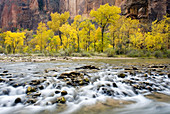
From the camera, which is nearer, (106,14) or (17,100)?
(17,100)

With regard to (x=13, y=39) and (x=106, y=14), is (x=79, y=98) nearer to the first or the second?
(x=106, y=14)

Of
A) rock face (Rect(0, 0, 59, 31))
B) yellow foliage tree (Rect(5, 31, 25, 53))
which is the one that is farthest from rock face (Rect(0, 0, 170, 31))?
yellow foliage tree (Rect(5, 31, 25, 53))

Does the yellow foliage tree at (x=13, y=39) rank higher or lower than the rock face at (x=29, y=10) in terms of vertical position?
lower

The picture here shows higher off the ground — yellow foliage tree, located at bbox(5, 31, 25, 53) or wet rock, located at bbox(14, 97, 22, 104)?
yellow foliage tree, located at bbox(5, 31, 25, 53)

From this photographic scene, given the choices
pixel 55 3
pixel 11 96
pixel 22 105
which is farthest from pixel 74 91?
pixel 55 3

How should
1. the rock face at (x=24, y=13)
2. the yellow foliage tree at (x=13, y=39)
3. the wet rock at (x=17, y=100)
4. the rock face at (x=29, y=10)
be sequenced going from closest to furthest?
1. the wet rock at (x=17, y=100)
2. the yellow foliage tree at (x=13, y=39)
3. the rock face at (x=29, y=10)
4. the rock face at (x=24, y=13)

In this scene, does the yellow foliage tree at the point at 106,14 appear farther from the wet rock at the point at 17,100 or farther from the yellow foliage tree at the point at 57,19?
the wet rock at the point at 17,100

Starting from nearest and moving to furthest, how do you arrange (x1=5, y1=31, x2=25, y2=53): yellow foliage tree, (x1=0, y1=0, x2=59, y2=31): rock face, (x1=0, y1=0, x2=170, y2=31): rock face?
(x1=5, y1=31, x2=25, y2=53): yellow foliage tree, (x1=0, y1=0, x2=170, y2=31): rock face, (x1=0, y1=0, x2=59, y2=31): rock face

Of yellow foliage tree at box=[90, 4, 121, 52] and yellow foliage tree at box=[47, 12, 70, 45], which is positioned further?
yellow foliage tree at box=[47, 12, 70, 45]

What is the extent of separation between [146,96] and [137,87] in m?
0.52

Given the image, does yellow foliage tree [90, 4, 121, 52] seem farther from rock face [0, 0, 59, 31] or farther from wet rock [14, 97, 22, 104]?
rock face [0, 0, 59, 31]

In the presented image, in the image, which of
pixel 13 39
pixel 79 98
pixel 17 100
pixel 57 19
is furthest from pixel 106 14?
pixel 13 39

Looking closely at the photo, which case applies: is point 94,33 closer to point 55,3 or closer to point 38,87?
point 38,87

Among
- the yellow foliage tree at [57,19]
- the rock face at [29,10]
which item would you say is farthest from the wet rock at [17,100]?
the rock face at [29,10]
